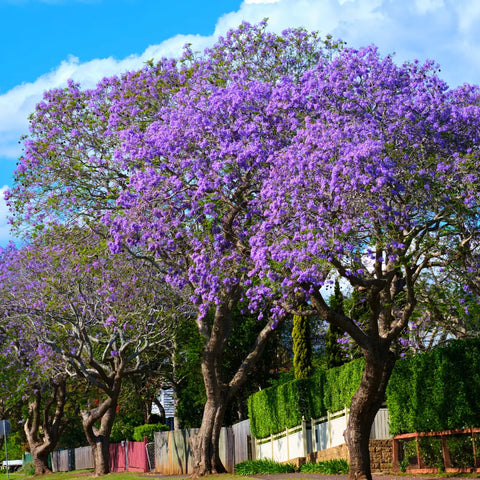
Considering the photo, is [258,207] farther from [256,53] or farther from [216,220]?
[256,53]

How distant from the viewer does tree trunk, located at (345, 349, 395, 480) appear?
58.6ft

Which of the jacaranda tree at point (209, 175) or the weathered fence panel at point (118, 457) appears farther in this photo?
the weathered fence panel at point (118, 457)

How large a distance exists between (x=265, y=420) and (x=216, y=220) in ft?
46.9

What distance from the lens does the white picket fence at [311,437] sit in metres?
24.5

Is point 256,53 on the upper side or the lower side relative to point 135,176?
upper

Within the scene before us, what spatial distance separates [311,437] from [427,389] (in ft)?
27.4

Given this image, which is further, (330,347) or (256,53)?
(330,347)

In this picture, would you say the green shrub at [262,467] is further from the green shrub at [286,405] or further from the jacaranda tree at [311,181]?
the jacaranda tree at [311,181]

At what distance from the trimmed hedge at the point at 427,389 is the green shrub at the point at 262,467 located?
2.07 meters

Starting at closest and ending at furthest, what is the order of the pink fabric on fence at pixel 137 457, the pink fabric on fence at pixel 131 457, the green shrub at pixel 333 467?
the green shrub at pixel 333 467, the pink fabric on fence at pixel 137 457, the pink fabric on fence at pixel 131 457

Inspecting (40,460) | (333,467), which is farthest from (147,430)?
(333,467)

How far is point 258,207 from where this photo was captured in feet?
58.9

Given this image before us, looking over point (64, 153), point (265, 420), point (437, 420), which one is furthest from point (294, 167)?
point (265, 420)

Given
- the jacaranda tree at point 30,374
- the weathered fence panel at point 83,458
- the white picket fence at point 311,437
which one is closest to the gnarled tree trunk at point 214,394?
the white picket fence at point 311,437
